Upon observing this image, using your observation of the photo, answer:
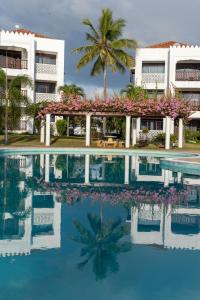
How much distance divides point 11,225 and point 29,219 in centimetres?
66

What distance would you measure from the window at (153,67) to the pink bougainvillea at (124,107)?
11955 millimetres

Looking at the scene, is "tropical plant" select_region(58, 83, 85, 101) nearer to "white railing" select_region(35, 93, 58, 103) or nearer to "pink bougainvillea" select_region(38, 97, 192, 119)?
"white railing" select_region(35, 93, 58, 103)

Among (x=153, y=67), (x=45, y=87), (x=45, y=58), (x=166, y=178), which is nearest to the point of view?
(x=166, y=178)

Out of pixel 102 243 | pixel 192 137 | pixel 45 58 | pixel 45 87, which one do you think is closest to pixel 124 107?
pixel 192 137

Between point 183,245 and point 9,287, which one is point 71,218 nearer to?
point 183,245

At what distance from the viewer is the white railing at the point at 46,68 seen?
3748cm

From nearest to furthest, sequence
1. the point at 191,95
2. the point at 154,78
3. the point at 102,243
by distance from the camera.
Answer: the point at 102,243, the point at 154,78, the point at 191,95

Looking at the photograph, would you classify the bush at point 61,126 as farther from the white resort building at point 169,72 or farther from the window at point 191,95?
the window at point 191,95

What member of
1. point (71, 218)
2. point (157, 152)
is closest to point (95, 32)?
point (157, 152)

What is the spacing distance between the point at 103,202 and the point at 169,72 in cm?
3002

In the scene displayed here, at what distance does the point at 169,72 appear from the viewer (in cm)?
3844

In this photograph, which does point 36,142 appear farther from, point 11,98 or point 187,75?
point 187,75

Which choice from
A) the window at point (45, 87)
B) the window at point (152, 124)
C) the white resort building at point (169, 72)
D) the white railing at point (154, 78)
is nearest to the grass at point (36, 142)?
the window at point (45, 87)

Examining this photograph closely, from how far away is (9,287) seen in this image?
5.04 m
